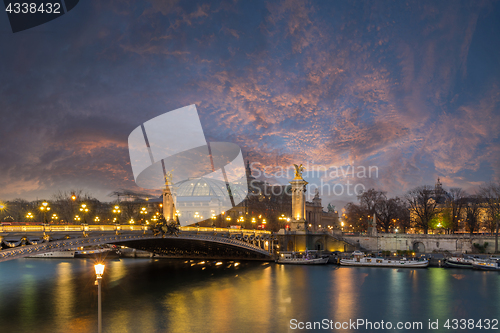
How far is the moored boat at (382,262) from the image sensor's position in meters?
53.8

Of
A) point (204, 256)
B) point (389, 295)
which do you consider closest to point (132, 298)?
point (389, 295)

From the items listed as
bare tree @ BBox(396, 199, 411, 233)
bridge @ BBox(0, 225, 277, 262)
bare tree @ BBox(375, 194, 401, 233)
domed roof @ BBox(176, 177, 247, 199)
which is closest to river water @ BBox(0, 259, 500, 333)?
bridge @ BBox(0, 225, 277, 262)

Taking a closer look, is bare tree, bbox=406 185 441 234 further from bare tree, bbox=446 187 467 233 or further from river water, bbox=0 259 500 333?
river water, bbox=0 259 500 333

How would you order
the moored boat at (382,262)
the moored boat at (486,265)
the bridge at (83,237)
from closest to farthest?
the bridge at (83,237), the moored boat at (486,265), the moored boat at (382,262)

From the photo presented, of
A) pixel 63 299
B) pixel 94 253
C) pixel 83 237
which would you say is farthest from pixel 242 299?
pixel 94 253

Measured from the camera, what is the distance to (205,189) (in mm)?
Result: 139500

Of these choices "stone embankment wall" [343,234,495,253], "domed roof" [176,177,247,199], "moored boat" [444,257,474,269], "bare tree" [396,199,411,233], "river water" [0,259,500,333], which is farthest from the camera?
"domed roof" [176,177,247,199]

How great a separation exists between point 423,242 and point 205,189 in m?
83.7

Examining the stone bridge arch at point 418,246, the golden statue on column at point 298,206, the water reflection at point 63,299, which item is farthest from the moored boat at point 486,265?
the water reflection at point 63,299

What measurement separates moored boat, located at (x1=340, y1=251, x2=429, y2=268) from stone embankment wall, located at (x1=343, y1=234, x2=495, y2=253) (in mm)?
13625

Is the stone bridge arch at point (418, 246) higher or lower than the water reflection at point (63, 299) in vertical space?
lower

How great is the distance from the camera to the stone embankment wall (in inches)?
2643

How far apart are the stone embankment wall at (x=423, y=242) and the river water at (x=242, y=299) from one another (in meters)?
18.8

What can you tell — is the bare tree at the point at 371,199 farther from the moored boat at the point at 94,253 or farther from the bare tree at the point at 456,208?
the moored boat at the point at 94,253
